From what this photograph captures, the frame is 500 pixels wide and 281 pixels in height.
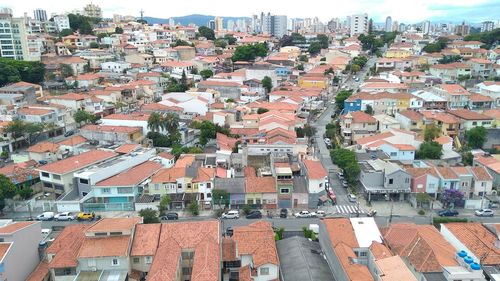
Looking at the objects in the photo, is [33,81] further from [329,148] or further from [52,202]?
[329,148]

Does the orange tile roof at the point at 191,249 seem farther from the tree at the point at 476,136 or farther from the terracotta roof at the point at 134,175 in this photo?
the tree at the point at 476,136

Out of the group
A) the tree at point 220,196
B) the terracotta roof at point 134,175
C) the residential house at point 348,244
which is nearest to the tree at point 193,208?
the tree at point 220,196

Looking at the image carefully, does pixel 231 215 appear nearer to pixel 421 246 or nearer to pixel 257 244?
pixel 257 244

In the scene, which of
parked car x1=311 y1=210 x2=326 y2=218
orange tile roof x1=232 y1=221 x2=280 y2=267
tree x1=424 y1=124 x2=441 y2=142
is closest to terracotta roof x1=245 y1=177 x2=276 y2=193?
parked car x1=311 y1=210 x2=326 y2=218

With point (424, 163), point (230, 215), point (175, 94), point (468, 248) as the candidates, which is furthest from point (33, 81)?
point (468, 248)

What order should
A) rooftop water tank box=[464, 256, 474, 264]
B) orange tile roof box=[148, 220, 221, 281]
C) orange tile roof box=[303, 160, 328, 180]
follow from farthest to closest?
orange tile roof box=[303, 160, 328, 180]
rooftop water tank box=[464, 256, 474, 264]
orange tile roof box=[148, 220, 221, 281]

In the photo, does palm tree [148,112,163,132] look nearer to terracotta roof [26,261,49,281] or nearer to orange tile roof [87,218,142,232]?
orange tile roof [87,218,142,232]

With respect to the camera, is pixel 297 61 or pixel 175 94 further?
pixel 297 61
